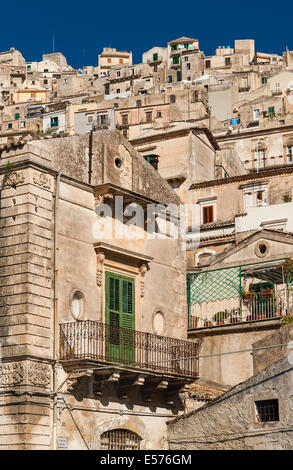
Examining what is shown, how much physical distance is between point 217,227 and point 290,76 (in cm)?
5798

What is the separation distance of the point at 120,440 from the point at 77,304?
3704 millimetres

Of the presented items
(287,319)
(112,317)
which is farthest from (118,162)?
(287,319)

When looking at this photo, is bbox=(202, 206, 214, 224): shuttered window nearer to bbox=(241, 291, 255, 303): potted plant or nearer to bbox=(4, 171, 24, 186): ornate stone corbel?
bbox=(241, 291, 255, 303): potted plant

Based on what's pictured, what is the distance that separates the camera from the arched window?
23484 millimetres

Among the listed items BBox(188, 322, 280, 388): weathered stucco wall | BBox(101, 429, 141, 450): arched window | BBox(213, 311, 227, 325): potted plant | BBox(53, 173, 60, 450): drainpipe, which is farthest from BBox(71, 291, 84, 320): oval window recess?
BBox(213, 311, 227, 325): potted plant

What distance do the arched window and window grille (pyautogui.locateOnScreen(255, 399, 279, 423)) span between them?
3382 mm

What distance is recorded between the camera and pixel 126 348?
2419 cm

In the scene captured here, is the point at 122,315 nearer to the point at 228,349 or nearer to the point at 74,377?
the point at 74,377

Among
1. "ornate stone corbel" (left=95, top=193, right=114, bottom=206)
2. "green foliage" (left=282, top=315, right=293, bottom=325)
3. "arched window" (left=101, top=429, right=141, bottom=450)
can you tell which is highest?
"ornate stone corbel" (left=95, top=193, right=114, bottom=206)

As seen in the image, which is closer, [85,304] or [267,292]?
[85,304]

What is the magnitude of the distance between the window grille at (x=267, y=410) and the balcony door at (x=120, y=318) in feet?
11.4

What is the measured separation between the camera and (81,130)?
9606cm

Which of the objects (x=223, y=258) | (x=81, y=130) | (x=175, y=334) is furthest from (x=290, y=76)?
(x=175, y=334)
